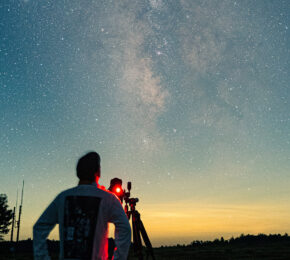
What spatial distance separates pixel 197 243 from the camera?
47.2 metres

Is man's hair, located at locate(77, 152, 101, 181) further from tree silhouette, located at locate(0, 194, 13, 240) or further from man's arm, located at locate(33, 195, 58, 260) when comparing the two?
tree silhouette, located at locate(0, 194, 13, 240)

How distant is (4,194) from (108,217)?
43043 mm

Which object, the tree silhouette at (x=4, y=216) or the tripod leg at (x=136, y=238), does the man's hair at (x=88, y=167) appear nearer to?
the tripod leg at (x=136, y=238)

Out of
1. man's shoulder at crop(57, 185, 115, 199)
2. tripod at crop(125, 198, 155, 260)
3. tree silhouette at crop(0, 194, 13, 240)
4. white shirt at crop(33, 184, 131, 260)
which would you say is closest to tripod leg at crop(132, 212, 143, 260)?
tripod at crop(125, 198, 155, 260)

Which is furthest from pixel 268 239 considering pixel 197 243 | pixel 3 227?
pixel 3 227

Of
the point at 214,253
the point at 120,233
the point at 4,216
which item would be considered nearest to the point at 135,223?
the point at 120,233

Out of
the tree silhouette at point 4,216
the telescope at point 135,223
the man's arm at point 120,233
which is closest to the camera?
the man's arm at point 120,233

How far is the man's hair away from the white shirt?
3.1 inches

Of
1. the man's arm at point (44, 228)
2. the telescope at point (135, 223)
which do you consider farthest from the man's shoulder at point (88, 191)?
the telescope at point (135, 223)

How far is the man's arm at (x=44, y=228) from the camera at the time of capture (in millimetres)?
2070

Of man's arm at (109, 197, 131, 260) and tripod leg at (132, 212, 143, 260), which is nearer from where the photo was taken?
man's arm at (109, 197, 131, 260)

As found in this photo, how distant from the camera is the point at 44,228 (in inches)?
83.1

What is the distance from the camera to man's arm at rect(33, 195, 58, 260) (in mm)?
2070

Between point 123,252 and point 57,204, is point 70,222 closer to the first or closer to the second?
point 57,204
